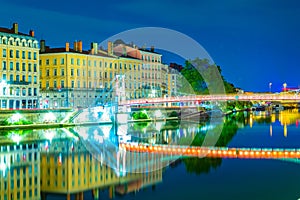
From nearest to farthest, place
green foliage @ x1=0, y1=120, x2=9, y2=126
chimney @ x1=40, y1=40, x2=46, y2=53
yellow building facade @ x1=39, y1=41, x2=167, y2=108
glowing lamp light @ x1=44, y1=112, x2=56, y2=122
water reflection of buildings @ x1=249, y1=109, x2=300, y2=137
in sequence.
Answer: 1. green foliage @ x1=0, y1=120, x2=9, y2=126
2. glowing lamp light @ x1=44, y1=112, x2=56, y2=122
3. water reflection of buildings @ x1=249, y1=109, x2=300, y2=137
4. yellow building facade @ x1=39, y1=41, x2=167, y2=108
5. chimney @ x1=40, y1=40, x2=46, y2=53

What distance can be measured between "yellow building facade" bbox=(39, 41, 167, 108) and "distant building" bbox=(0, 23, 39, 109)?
2706 mm

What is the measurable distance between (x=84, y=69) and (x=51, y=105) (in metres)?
5.58

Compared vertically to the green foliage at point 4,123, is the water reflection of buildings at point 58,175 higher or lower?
lower

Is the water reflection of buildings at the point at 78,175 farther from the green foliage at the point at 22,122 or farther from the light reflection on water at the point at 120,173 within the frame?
the green foliage at the point at 22,122

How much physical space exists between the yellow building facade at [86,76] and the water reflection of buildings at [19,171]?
21.9m

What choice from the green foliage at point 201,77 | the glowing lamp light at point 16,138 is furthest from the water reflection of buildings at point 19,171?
the green foliage at point 201,77

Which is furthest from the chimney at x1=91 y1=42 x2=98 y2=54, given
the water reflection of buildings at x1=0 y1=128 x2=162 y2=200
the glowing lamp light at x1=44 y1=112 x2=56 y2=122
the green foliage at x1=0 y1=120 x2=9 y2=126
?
the water reflection of buildings at x1=0 y1=128 x2=162 y2=200

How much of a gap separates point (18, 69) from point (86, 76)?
8.79 meters

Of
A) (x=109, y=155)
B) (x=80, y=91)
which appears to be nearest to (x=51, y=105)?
(x=80, y=91)

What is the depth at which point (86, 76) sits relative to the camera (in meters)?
50.9

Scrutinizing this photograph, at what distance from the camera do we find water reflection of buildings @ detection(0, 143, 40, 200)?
15148 mm

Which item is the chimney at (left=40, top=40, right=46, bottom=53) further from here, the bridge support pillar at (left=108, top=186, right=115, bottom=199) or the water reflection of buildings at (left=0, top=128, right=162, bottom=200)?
the bridge support pillar at (left=108, top=186, right=115, bottom=199)

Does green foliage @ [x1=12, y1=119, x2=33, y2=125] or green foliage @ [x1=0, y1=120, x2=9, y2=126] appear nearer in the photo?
green foliage @ [x1=0, y1=120, x2=9, y2=126]

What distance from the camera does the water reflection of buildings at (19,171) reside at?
49.7 ft
